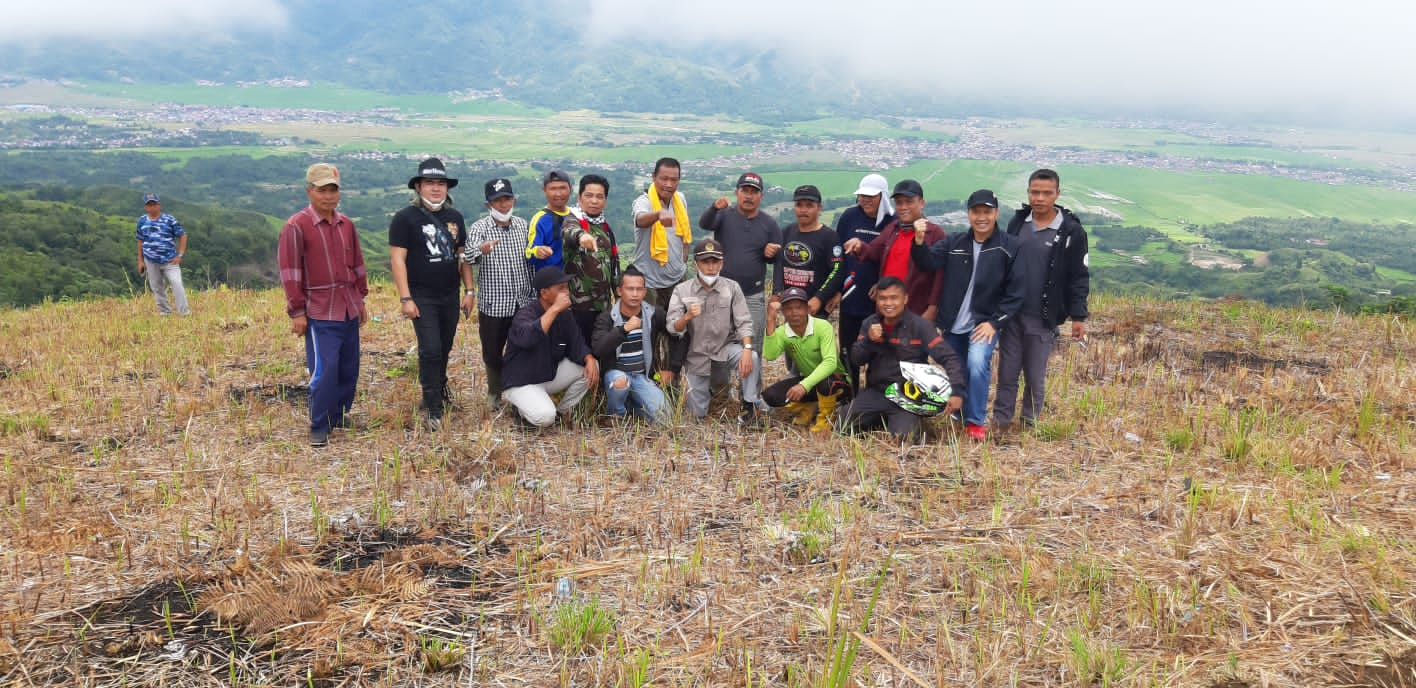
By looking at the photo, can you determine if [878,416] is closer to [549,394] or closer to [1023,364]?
[1023,364]

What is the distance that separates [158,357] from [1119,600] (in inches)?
350

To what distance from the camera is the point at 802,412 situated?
6648mm

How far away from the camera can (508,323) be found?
6309mm

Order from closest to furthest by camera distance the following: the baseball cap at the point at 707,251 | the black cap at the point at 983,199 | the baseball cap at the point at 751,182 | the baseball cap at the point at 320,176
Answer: the baseball cap at the point at 320,176 → the black cap at the point at 983,199 → the baseball cap at the point at 707,251 → the baseball cap at the point at 751,182

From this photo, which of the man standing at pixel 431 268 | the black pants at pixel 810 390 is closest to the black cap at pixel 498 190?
the man standing at pixel 431 268

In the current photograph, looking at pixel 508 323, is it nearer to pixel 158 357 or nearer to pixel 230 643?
pixel 230 643

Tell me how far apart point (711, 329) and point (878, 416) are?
1518mm

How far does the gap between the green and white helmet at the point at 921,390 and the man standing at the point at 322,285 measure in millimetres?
4119

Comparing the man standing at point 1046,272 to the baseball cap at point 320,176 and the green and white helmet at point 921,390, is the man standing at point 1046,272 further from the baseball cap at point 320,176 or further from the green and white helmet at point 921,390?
the baseball cap at point 320,176

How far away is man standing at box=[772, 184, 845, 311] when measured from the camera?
6.51m

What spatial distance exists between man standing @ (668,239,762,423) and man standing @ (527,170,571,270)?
40.3 inches

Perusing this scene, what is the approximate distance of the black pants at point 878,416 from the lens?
19.3 feet

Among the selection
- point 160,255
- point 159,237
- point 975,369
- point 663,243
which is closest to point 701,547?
point 975,369

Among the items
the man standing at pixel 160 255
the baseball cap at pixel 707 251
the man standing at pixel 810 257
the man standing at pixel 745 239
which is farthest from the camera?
the man standing at pixel 160 255
